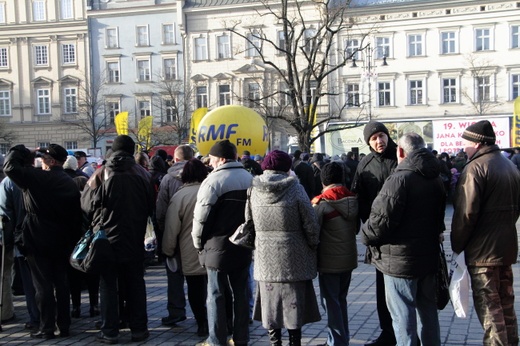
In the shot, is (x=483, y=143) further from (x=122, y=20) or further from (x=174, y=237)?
(x=122, y=20)

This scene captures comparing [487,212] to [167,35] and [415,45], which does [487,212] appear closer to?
[415,45]

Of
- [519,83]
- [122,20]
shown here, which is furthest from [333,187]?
[122,20]

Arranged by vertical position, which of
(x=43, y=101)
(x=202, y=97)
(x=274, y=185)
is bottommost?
(x=274, y=185)

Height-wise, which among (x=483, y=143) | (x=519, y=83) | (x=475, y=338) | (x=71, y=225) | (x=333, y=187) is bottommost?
(x=475, y=338)

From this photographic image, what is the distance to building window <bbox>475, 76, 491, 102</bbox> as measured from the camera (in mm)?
43750

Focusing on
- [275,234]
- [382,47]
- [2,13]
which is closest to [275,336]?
[275,234]

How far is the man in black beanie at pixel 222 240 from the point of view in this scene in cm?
→ 558

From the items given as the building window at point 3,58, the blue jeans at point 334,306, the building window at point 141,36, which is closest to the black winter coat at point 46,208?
the blue jeans at point 334,306

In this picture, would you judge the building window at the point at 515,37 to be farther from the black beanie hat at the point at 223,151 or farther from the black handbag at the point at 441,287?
the black handbag at the point at 441,287

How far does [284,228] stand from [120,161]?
2000 mm

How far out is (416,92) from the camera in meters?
45.5

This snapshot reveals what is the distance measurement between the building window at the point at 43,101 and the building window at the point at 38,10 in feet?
20.9

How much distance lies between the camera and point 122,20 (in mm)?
51562

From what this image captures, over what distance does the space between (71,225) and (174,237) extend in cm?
117
